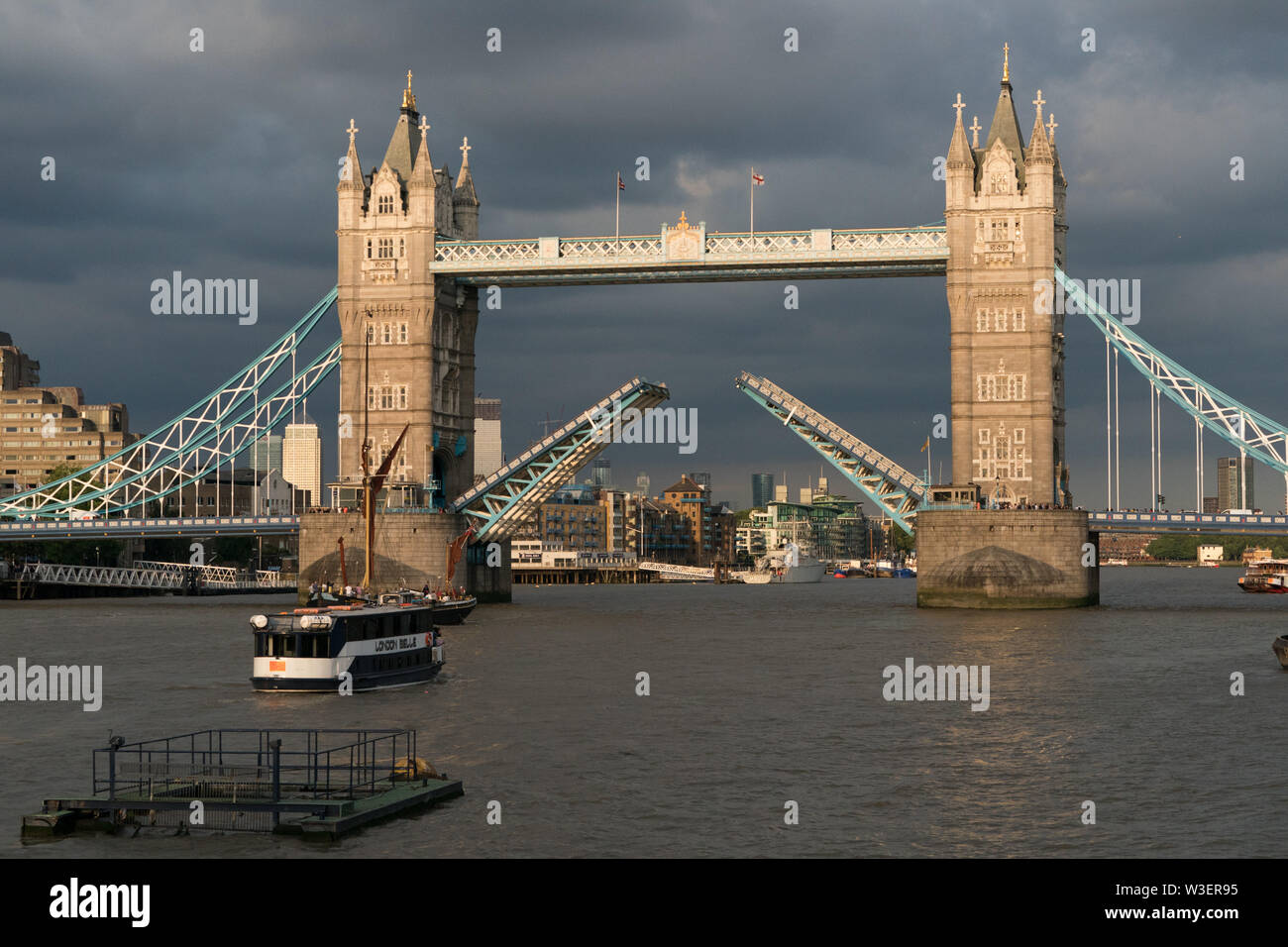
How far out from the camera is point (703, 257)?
3278 inches

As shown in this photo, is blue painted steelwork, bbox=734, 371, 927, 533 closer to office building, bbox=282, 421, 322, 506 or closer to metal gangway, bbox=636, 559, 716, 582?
office building, bbox=282, 421, 322, 506

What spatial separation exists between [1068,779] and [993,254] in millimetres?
54791

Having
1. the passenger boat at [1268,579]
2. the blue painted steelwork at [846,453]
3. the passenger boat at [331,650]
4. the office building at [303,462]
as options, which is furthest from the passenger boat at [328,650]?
the office building at [303,462]

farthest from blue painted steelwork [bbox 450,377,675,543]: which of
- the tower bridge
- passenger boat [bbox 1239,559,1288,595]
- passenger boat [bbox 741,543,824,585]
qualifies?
passenger boat [bbox 741,543,824,585]

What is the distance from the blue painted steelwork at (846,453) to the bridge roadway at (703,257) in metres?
6.31

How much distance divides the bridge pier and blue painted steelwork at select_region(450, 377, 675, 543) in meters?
16.2

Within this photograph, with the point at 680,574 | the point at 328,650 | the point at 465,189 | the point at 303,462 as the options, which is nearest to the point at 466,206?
the point at 465,189

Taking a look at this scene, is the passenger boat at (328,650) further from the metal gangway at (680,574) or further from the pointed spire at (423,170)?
the metal gangway at (680,574)

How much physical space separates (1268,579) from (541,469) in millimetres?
61392

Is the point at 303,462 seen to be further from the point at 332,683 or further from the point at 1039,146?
the point at 332,683

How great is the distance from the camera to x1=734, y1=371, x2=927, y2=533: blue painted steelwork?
8138cm

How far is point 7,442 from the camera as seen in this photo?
172m

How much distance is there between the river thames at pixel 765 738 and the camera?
1005 inches
